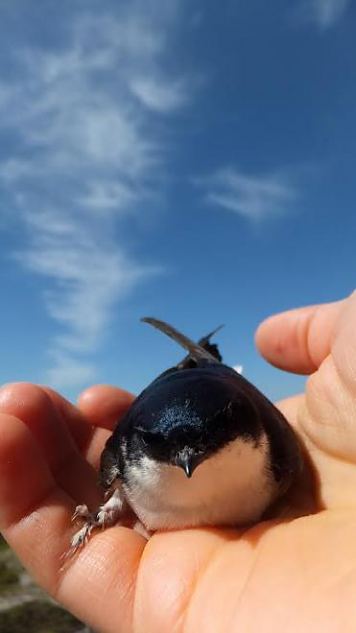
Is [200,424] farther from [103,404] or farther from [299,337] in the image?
[299,337]

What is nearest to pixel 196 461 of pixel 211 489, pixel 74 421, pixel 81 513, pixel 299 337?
pixel 211 489

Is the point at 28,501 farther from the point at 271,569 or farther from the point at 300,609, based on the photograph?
the point at 300,609

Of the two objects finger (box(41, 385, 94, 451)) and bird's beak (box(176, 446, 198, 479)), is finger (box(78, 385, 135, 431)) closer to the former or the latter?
finger (box(41, 385, 94, 451))

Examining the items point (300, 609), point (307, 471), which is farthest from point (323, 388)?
point (300, 609)

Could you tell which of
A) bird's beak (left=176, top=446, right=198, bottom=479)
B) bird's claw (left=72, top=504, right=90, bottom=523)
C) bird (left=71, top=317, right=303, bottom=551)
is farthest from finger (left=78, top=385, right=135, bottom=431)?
bird's beak (left=176, top=446, right=198, bottom=479)

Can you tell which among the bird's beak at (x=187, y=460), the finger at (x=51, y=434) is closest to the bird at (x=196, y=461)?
the bird's beak at (x=187, y=460)

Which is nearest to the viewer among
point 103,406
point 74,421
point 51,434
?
point 51,434

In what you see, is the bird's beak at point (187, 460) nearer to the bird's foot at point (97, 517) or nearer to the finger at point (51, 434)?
the bird's foot at point (97, 517)
